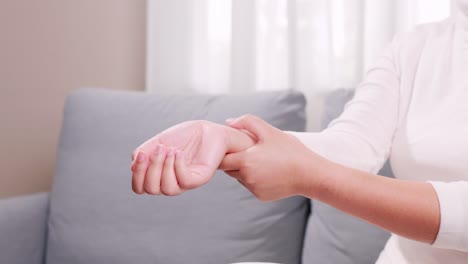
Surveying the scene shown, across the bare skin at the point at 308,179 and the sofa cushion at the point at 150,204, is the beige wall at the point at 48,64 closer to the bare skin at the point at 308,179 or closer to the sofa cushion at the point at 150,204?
the sofa cushion at the point at 150,204

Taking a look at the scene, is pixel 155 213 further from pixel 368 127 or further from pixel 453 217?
pixel 453 217

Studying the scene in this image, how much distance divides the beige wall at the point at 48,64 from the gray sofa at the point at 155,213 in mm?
307

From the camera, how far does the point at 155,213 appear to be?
4.34ft

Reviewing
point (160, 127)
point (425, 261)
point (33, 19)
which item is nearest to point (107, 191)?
point (160, 127)

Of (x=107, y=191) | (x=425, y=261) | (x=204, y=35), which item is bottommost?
(x=107, y=191)

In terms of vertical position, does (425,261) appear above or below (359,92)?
below

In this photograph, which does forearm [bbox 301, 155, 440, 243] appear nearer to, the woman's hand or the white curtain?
the woman's hand

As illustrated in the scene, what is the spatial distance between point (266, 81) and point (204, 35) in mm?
261

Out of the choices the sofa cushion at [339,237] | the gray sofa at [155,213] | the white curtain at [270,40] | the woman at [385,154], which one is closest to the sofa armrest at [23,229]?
the gray sofa at [155,213]

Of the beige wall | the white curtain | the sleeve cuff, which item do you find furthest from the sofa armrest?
the sleeve cuff

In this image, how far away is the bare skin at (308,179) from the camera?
0.64 metres

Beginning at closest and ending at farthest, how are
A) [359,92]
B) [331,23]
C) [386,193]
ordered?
1. [386,193]
2. [359,92]
3. [331,23]

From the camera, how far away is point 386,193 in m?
0.65

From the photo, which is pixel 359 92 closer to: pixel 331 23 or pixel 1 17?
pixel 331 23
